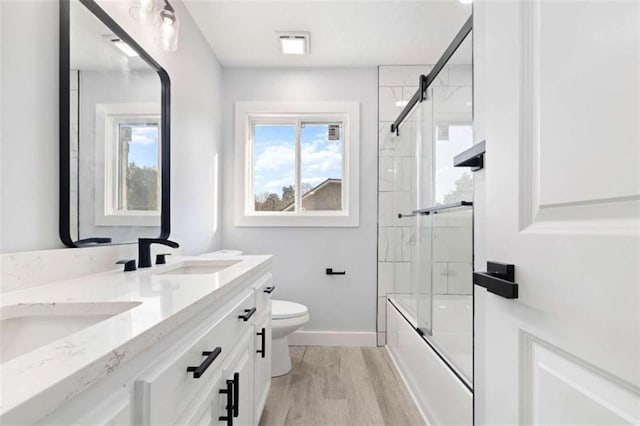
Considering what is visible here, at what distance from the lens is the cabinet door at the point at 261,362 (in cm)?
154

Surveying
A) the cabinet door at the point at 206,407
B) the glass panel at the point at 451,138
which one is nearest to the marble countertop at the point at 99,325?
the cabinet door at the point at 206,407

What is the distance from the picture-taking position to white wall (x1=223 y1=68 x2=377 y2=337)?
2.92 metres

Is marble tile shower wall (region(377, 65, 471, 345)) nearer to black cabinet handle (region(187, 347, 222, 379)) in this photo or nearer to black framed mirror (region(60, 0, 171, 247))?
black framed mirror (region(60, 0, 171, 247))

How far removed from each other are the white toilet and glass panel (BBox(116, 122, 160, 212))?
3.38 feet

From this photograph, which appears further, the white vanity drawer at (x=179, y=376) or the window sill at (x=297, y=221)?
the window sill at (x=297, y=221)

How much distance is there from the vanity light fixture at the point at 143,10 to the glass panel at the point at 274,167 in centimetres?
153

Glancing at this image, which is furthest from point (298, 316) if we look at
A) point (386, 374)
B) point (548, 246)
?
point (548, 246)

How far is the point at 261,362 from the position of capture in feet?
5.38

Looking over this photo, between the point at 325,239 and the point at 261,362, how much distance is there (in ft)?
4.70

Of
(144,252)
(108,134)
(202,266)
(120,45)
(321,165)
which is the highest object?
(120,45)

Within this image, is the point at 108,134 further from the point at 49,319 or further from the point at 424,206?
the point at 424,206

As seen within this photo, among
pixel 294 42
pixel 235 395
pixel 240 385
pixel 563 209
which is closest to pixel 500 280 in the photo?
pixel 563 209

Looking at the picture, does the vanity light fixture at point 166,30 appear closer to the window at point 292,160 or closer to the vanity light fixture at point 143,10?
the vanity light fixture at point 143,10

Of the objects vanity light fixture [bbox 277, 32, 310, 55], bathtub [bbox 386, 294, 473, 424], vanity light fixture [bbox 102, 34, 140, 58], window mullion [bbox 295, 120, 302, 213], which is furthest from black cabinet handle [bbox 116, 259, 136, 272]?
vanity light fixture [bbox 277, 32, 310, 55]
